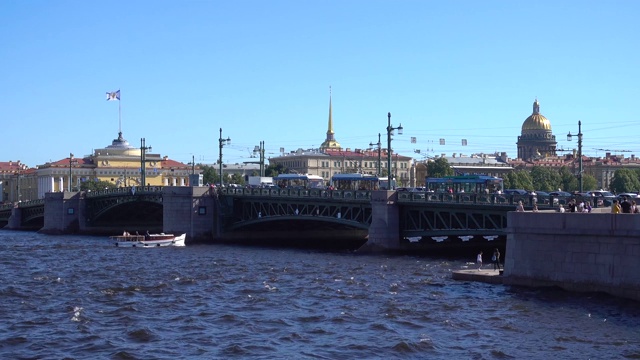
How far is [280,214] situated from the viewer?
224 ft

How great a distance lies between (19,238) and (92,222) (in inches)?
357

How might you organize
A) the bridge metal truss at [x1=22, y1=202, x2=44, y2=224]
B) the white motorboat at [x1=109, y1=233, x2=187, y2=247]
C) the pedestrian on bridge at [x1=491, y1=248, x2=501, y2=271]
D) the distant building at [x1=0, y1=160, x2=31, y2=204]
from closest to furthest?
the pedestrian on bridge at [x1=491, y1=248, x2=501, y2=271] → the white motorboat at [x1=109, y1=233, x2=187, y2=247] → the bridge metal truss at [x1=22, y1=202, x2=44, y2=224] → the distant building at [x1=0, y1=160, x2=31, y2=204]

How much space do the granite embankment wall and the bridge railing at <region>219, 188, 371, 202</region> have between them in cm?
2300

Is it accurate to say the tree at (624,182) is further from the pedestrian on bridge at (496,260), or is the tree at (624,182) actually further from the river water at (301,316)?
the pedestrian on bridge at (496,260)

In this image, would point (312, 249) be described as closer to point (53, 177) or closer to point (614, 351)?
point (614, 351)

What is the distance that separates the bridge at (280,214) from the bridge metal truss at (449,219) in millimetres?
51

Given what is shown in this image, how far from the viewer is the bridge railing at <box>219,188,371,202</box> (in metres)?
59.3

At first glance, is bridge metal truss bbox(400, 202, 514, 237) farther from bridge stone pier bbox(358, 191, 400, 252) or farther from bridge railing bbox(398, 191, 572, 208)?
bridge stone pier bbox(358, 191, 400, 252)

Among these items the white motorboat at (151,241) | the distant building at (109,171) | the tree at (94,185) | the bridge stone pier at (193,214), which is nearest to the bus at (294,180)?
the bridge stone pier at (193,214)

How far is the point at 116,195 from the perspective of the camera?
84.9 metres

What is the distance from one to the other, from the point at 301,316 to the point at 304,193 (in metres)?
32.2

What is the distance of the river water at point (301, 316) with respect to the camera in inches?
1053

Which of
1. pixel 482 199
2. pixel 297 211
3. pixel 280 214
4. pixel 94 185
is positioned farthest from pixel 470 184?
pixel 94 185

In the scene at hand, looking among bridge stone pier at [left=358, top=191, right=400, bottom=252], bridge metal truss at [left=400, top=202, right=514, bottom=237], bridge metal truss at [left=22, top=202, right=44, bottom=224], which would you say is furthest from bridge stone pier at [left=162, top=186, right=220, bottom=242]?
bridge metal truss at [left=22, top=202, right=44, bottom=224]
